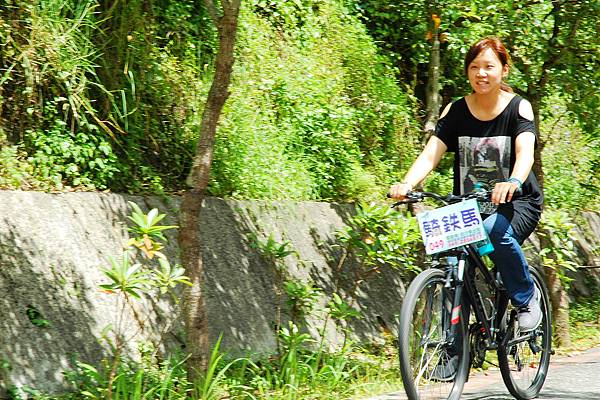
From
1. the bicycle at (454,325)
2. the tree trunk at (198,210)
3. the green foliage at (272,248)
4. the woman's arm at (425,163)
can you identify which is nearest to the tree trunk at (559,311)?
the bicycle at (454,325)

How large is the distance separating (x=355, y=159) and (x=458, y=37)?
1.69 meters

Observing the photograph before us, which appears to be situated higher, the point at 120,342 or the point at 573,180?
the point at 573,180

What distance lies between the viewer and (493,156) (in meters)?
5.59

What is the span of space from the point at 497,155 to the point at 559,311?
3492mm

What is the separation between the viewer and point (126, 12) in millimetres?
7180

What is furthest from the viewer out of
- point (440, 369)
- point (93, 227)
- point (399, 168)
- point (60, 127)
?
point (399, 168)

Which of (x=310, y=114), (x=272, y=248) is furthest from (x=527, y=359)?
(x=310, y=114)

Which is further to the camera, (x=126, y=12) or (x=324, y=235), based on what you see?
(x=324, y=235)

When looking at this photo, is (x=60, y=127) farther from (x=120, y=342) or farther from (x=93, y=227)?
(x=120, y=342)

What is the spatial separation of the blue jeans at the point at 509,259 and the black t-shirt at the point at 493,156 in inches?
3.5

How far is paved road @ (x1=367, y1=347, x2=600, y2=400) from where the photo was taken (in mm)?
5876

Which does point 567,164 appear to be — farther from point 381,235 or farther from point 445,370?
point 445,370

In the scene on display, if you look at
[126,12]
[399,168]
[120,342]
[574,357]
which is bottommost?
[574,357]

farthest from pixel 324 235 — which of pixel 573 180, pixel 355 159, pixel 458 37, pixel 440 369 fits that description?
pixel 573 180
